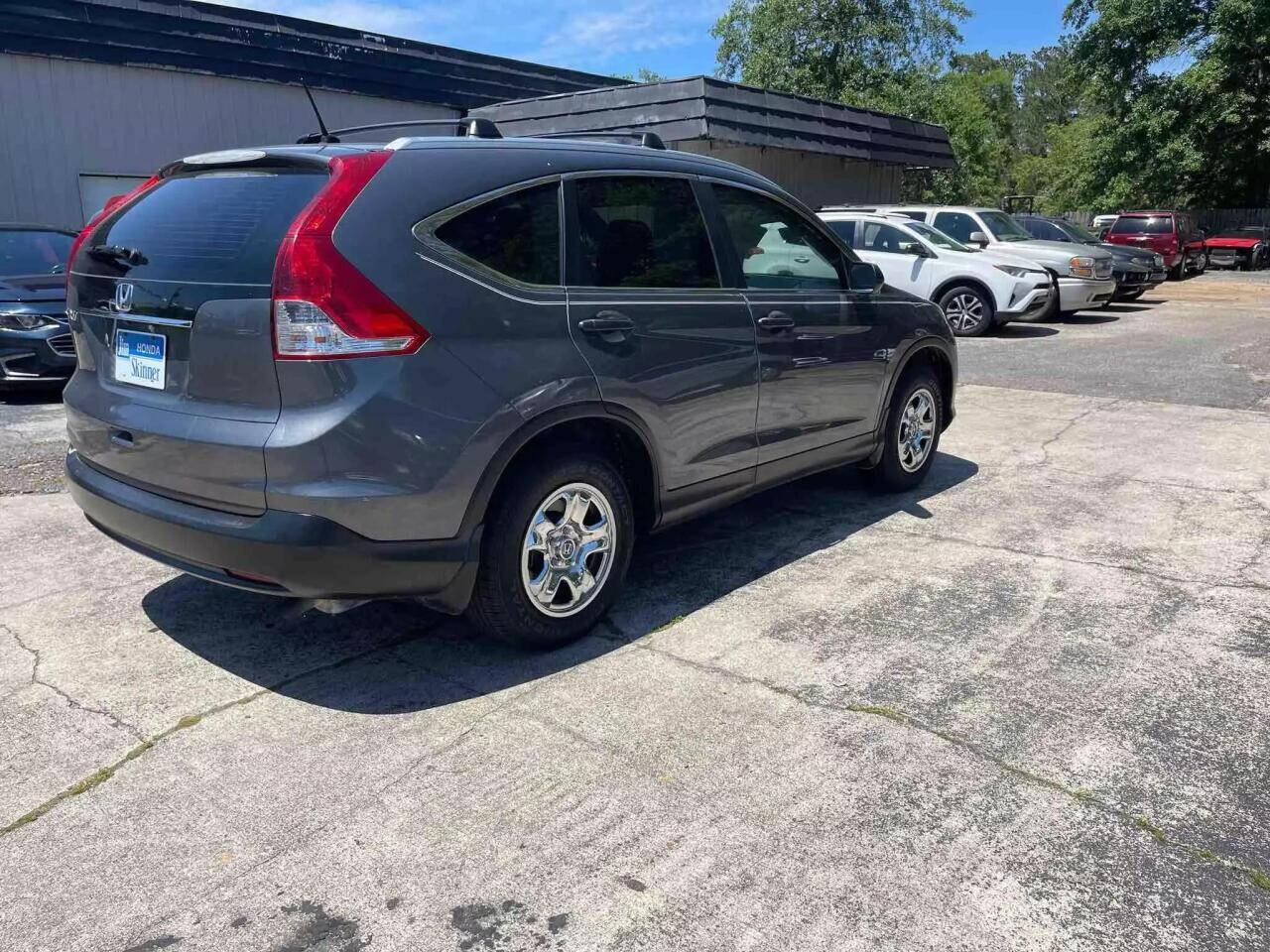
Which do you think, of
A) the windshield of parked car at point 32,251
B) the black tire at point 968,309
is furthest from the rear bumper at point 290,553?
the black tire at point 968,309

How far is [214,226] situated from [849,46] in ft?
99.5

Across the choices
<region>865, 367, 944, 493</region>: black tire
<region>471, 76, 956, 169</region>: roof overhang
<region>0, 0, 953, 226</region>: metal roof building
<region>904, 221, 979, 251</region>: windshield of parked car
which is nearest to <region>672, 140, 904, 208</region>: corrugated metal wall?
<region>0, 0, 953, 226</region>: metal roof building

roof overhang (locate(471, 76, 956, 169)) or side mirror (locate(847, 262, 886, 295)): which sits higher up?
roof overhang (locate(471, 76, 956, 169))

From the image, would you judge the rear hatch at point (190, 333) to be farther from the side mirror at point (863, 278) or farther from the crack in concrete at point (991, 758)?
the side mirror at point (863, 278)

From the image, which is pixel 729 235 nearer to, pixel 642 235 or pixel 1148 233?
pixel 642 235

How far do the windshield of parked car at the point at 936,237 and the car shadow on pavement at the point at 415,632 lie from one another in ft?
32.6

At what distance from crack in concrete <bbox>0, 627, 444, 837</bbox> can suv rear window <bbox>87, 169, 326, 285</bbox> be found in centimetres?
139

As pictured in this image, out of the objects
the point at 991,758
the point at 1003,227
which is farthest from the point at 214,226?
the point at 1003,227

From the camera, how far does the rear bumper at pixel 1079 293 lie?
48.7 ft

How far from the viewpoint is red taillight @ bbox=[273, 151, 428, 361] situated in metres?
2.88

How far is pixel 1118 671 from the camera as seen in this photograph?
351cm

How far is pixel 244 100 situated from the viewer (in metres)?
14.1

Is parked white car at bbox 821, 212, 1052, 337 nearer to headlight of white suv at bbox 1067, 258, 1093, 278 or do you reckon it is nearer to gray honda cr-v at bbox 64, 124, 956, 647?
headlight of white suv at bbox 1067, 258, 1093, 278

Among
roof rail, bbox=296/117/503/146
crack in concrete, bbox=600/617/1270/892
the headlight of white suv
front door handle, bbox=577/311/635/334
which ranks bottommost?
crack in concrete, bbox=600/617/1270/892
